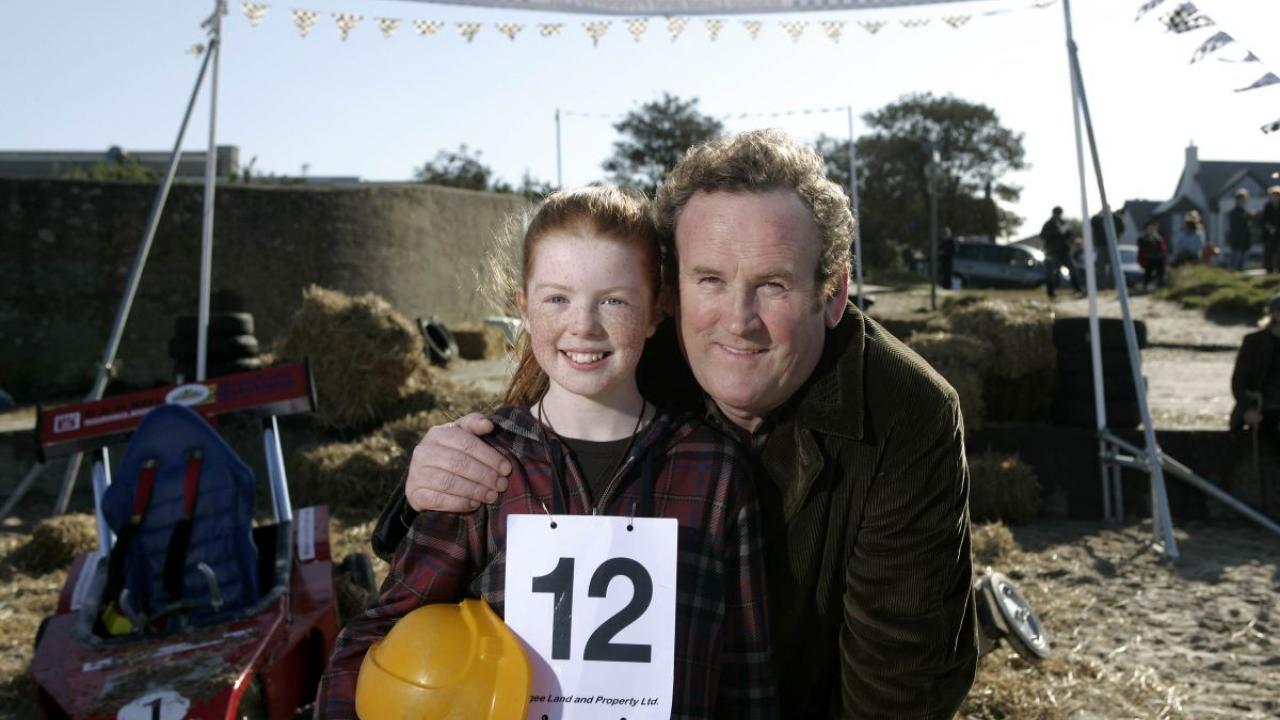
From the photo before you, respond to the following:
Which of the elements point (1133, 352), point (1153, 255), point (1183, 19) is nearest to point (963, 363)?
point (1133, 352)

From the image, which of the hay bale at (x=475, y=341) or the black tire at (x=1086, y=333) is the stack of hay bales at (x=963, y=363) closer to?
the black tire at (x=1086, y=333)

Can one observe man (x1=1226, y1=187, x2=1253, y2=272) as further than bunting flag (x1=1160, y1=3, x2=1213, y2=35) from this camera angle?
Yes

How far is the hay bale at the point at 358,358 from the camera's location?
381 inches

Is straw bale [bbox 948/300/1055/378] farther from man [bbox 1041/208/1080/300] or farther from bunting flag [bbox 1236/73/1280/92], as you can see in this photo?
man [bbox 1041/208/1080/300]

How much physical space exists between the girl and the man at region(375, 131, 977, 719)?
11 cm

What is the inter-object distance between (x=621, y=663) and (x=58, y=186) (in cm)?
1331

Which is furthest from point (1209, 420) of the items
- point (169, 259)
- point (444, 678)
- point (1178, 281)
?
point (1178, 281)

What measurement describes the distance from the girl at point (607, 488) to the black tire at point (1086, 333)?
6.57 m

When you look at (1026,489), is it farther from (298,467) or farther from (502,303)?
(502,303)

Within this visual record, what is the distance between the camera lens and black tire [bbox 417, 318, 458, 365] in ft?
45.8

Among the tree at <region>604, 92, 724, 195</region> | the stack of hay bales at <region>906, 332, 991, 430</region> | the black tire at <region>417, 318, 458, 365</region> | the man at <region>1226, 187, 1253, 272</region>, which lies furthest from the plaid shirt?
the tree at <region>604, 92, 724, 195</region>

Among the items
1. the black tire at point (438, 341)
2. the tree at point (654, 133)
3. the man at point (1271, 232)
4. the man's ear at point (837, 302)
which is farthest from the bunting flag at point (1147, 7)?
the tree at point (654, 133)

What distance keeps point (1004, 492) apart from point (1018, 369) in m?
1.67

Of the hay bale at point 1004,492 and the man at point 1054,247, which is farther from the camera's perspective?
the man at point 1054,247
